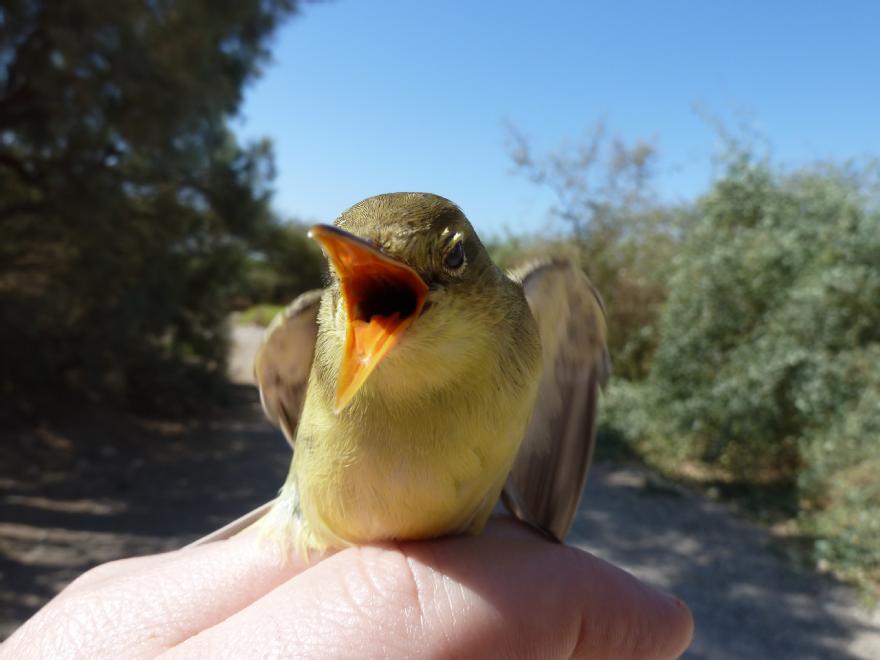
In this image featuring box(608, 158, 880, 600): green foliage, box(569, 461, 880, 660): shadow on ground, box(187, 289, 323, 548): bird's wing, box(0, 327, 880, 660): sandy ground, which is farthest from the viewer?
box(608, 158, 880, 600): green foliage

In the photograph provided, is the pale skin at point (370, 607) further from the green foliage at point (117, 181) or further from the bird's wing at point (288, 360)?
the green foliage at point (117, 181)

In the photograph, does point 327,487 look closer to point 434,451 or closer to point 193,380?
point 434,451

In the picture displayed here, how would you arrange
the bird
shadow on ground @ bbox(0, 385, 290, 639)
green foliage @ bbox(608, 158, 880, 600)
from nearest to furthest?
1. the bird
2. shadow on ground @ bbox(0, 385, 290, 639)
3. green foliage @ bbox(608, 158, 880, 600)

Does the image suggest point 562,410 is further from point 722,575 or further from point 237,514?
point 237,514

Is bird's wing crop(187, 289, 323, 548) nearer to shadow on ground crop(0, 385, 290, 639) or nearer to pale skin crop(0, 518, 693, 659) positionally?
pale skin crop(0, 518, 693, 659)

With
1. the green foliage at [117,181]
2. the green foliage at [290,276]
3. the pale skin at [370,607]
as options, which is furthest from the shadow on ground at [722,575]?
the green foliage at [290,276]

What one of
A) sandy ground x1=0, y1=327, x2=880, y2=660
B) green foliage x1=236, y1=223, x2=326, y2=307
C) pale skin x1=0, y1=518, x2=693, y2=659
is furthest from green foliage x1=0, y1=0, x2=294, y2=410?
green foliage x1=236, y1=223, x2=326, y2=307
